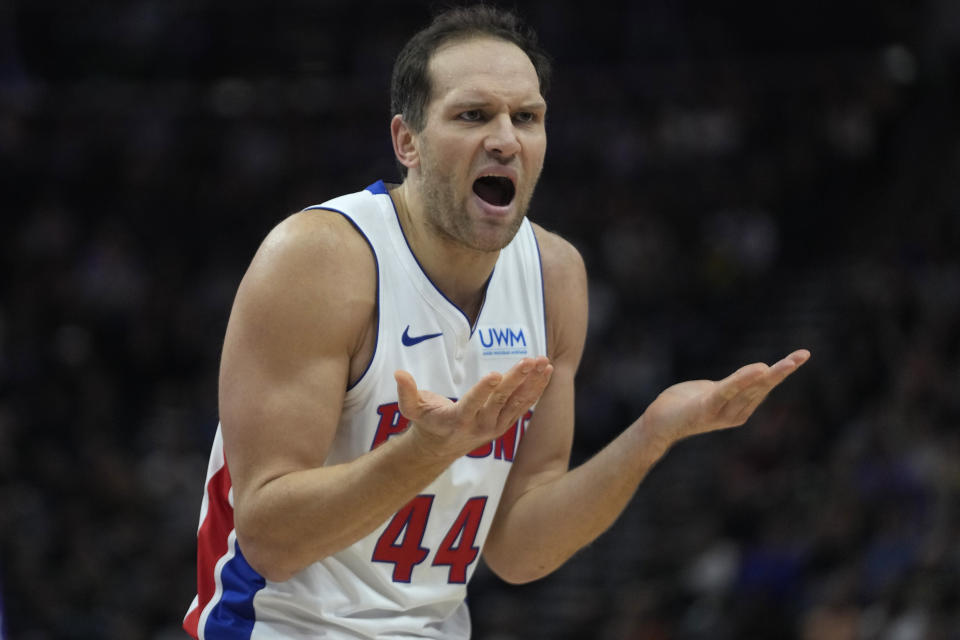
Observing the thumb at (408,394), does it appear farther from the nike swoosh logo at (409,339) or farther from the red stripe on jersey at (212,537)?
the red stripe on jersey at (212,537)

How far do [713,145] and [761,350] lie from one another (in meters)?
2.35

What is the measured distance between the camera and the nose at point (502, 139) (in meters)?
3.75

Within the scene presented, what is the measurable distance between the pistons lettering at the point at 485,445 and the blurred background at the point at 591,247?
538 centimetres

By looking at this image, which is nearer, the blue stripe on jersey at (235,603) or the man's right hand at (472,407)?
the man's right hand at (472,407)

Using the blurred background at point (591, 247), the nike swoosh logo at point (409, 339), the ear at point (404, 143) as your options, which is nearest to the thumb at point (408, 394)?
the nike swoosh logo at point (409, 339)

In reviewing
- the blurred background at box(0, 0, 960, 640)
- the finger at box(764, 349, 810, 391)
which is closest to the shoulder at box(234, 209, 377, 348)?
the finger at box(764, 349, 810, 391)

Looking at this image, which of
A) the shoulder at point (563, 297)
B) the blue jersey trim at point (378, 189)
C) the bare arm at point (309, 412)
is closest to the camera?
the bare arm at point (309, 412)

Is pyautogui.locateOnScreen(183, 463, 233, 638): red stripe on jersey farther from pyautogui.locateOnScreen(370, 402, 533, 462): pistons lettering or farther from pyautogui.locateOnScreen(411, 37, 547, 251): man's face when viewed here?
pyautogui.locateOnScreen(411, 37, 547, 251): man's face


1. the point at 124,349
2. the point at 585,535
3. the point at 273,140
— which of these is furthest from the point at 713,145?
the point at 585,535

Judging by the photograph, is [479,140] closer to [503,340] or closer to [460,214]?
[460,214]

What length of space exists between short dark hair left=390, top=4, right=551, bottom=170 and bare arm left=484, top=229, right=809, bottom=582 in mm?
648

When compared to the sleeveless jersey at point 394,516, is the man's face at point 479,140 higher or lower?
higher

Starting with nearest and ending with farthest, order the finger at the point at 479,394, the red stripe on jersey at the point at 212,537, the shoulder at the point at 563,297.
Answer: the finger at the point at 479,394, the red stripe on jersey at the point at 212,537, the shoulder at the point at 563,297

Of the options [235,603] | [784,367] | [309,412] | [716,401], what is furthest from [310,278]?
[784,367]
